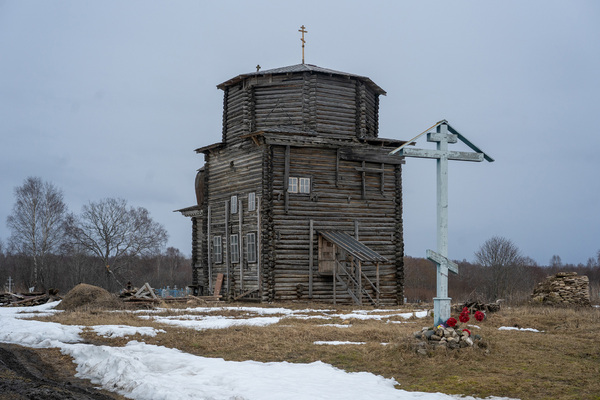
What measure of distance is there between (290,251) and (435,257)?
699 inches

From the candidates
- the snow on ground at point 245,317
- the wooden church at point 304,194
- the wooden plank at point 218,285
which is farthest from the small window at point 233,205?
the snow on ground at point 245,317

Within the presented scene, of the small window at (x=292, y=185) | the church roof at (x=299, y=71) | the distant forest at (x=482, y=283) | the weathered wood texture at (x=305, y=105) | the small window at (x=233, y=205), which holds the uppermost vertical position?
the church roof at (x=299, y=71)

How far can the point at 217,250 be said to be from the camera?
34938 mm

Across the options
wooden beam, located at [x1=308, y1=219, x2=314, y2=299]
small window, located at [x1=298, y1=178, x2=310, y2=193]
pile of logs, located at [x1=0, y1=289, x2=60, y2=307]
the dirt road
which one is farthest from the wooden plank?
the dirt road

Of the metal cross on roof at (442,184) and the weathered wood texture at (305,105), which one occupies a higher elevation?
the weathered wood texture at (305,105)

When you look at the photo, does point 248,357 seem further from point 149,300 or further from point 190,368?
point 149,300

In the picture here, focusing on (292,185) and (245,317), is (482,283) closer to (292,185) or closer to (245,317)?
(292,185)

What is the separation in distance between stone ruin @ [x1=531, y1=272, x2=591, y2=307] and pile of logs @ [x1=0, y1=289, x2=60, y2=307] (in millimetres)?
25288

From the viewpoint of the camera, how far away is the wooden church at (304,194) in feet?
99.0

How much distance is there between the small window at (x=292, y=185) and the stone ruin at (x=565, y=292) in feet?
42.6

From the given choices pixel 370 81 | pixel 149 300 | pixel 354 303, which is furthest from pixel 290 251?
pixel 370 81

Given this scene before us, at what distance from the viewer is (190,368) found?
1118 centimetres

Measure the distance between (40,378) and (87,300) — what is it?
1645 centimetres

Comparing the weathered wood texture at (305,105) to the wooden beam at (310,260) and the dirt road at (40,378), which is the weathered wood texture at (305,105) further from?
the dirt road at (40,378)
